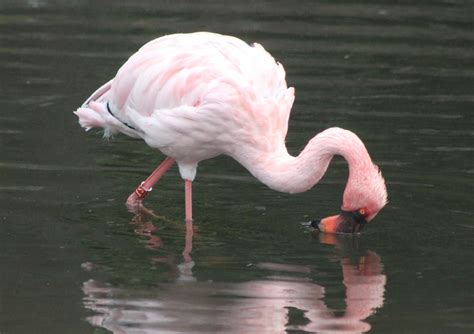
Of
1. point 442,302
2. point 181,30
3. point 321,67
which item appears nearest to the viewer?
point 442,302

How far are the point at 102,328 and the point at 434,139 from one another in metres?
5.12

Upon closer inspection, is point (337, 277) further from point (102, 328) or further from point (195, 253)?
point (102, 328)

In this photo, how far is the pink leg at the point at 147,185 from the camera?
9977mm

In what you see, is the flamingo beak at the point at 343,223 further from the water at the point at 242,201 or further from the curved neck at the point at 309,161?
the curved neck at the point at 309,161

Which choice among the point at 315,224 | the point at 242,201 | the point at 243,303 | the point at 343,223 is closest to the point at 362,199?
the point at 343,223

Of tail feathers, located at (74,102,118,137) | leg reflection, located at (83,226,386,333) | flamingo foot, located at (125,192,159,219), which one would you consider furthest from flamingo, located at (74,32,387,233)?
leg reflection, located at (83,226,386,333)

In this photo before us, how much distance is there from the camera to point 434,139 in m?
11.6

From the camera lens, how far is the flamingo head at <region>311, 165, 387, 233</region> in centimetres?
854

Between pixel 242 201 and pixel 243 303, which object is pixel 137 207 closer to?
pixel 242 201

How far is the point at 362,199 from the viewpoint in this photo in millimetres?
8602

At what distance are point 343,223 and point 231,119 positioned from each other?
102cm

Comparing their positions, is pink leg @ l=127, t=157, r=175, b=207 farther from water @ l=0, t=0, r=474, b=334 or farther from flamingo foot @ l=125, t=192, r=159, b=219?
water @ l=0, t=0, r=474, b=334

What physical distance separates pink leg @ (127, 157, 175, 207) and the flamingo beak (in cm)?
149

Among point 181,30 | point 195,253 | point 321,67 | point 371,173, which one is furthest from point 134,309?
point 181,30
